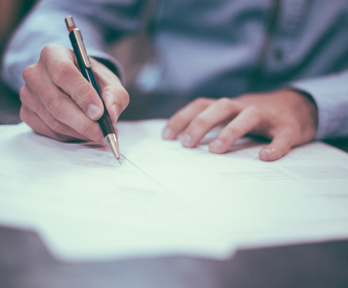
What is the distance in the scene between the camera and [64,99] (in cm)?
29

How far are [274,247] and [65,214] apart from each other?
13cm

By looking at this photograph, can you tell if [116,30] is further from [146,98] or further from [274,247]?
[274,247]

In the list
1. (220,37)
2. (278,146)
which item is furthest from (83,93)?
(220,37)

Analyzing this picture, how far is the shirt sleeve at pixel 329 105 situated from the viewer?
43 cm

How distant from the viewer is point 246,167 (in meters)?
0.29

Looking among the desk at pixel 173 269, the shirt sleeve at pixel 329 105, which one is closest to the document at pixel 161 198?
the desk at pixel 173 269

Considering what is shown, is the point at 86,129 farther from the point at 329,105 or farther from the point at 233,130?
the point at 329,105

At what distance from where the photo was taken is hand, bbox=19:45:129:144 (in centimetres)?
28

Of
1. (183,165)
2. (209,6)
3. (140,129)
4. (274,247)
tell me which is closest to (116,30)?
(209,6)

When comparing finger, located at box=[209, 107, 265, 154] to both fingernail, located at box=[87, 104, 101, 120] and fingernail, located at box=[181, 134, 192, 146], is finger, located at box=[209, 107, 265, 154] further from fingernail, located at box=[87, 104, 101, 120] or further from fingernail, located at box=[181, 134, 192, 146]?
fingernail, located at box=[87, 104, 101, 120]

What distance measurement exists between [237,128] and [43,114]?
23 centimetres

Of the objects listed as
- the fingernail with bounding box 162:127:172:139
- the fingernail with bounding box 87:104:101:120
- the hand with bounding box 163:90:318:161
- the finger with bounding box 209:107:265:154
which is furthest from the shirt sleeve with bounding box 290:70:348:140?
the fingernail with bounding box 87:104:101:120

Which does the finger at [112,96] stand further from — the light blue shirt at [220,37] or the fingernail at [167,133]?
the light blue shirt at [220,37]

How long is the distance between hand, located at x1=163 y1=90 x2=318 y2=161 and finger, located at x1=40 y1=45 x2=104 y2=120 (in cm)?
12
